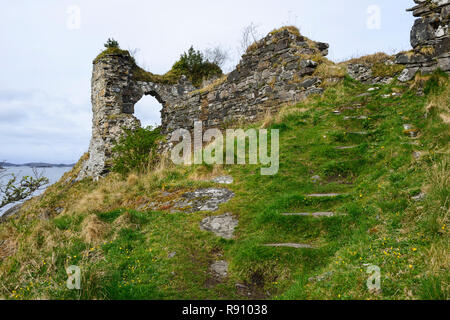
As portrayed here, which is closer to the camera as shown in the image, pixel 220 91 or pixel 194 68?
pixel 220 91

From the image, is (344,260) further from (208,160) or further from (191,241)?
(208,160)

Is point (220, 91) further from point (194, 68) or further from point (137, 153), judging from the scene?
point (194, 68)

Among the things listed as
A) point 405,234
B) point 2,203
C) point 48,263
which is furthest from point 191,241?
point 2,203

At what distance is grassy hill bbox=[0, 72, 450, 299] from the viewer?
316 cm

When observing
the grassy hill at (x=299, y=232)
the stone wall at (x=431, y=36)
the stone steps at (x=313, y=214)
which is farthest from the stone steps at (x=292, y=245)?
the stone wall at (x=431, y=36)

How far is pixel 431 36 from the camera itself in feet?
23.7

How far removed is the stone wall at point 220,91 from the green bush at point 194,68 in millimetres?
2963

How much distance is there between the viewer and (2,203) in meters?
10.0

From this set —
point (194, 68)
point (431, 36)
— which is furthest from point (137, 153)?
point (194, 68)

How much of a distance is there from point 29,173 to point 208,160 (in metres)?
7.57

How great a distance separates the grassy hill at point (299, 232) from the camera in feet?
10.4

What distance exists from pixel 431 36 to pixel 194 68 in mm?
14974

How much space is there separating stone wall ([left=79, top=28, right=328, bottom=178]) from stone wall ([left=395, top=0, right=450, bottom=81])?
305 cm
